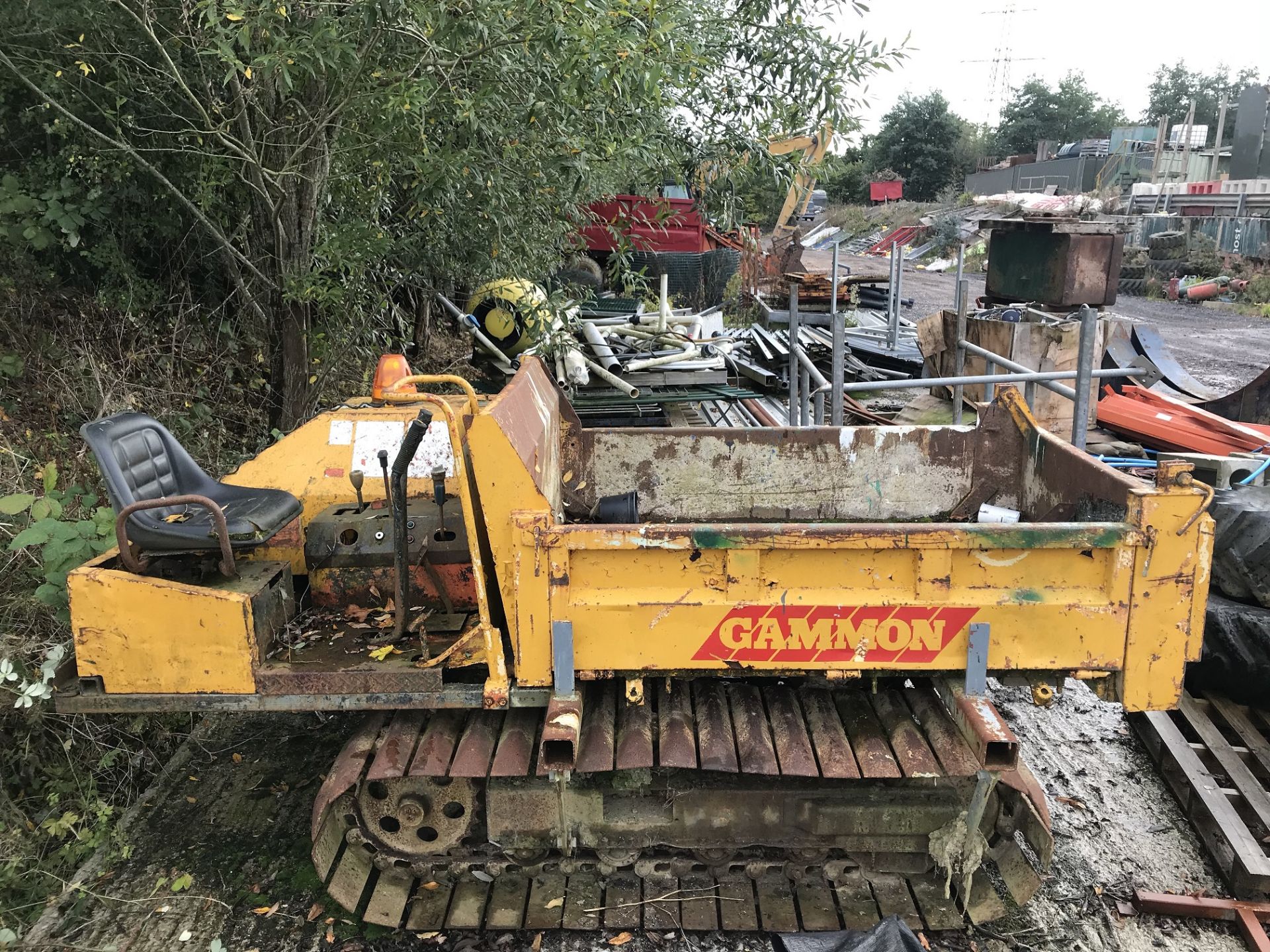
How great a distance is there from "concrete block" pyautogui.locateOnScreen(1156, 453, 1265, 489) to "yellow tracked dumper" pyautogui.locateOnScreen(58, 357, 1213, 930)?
Result: 2.44 metres

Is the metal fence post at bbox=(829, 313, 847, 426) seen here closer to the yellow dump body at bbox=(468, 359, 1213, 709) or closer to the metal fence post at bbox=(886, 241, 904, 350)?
the yellow dump body at bbox=(468, 359, 1213, 709)

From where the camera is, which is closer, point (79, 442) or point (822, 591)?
point (822, 591)

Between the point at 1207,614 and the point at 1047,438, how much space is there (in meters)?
1.16

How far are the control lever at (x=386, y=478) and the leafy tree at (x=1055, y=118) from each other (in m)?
59.2

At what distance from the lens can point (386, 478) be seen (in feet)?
11.6

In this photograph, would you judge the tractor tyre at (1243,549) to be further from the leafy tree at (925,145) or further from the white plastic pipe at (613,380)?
the leafy tree at (925,145)

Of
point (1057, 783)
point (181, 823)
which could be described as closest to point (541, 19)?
point (181, 823)

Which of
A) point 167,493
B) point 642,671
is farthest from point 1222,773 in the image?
point 167,493

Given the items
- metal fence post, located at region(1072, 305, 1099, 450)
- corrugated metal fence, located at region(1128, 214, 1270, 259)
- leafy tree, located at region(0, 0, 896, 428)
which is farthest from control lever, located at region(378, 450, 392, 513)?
corrugated metal fence, located at region(1128, 214, 1270, 259)

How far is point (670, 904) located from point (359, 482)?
1.98 metres

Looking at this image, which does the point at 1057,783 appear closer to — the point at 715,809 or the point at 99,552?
the point at 715,809

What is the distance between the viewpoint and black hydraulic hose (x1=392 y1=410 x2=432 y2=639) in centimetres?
303

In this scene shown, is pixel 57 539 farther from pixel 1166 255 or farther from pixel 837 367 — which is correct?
pixel 1166 255

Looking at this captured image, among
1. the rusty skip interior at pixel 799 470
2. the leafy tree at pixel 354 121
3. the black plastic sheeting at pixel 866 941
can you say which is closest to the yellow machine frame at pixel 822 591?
the black plastic sheeting at pixel 866 941
